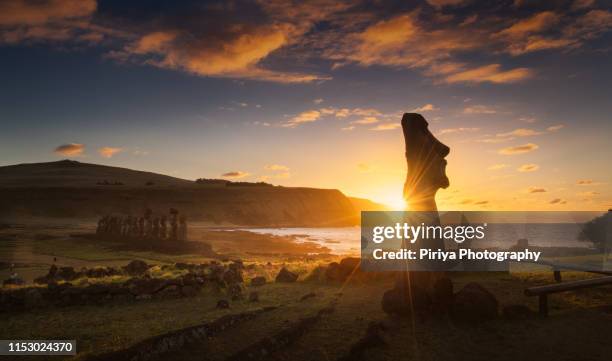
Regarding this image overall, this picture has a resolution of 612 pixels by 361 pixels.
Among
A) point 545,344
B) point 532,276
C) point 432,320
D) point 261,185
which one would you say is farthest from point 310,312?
point 261,185

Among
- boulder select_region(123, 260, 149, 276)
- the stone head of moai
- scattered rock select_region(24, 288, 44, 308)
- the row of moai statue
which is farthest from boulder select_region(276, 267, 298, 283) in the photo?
the row of moai statue

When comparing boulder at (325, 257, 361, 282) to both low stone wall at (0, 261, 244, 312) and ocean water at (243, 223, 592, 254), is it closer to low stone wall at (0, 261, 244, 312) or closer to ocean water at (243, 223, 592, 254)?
low stone wall at (0, 261, 244, 312)

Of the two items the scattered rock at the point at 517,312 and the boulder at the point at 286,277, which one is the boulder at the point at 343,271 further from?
the scattered rock at the point at 517,312

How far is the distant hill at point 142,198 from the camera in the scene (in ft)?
361

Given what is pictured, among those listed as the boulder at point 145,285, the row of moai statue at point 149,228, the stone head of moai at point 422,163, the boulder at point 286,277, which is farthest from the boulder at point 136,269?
the row of moai statue at point 149,228

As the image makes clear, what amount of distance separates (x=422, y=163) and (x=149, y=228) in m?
37.9

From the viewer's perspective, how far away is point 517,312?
11656 millimetres

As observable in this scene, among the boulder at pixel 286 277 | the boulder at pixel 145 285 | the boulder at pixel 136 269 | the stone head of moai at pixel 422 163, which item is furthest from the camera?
the boulder at pixel 136 269

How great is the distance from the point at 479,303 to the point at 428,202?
3249mm

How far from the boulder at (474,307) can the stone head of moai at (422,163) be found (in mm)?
2789

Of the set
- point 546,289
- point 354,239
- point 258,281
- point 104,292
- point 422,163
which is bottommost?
point 354,239

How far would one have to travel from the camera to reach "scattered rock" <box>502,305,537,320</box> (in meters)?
11.5

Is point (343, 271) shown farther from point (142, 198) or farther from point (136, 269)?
point (142, 198)

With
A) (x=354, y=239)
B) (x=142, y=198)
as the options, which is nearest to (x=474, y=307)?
(x=354, y=239)
